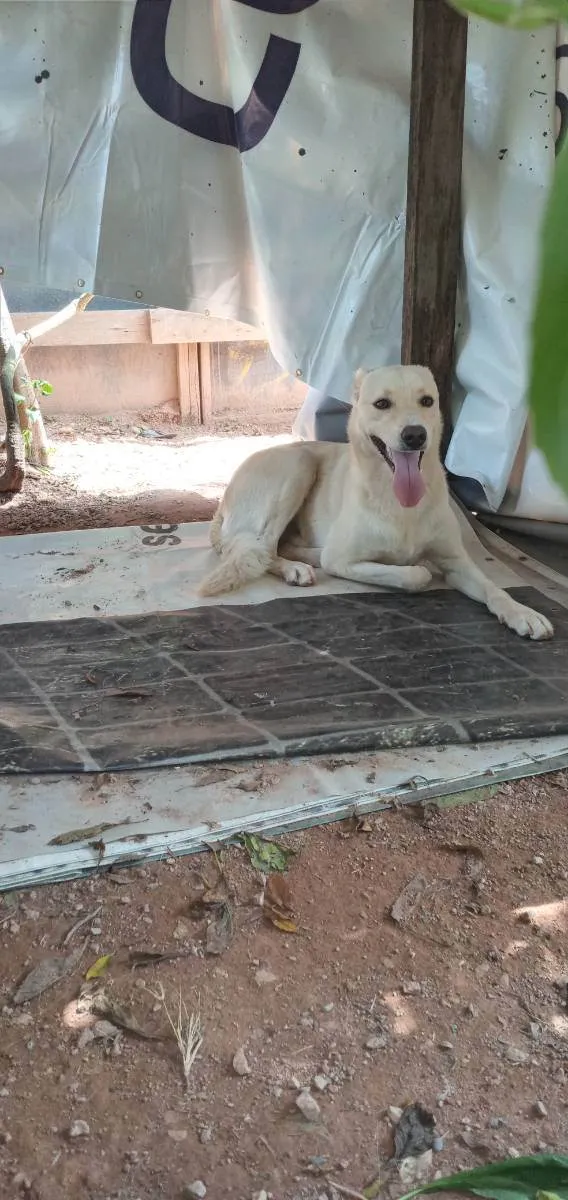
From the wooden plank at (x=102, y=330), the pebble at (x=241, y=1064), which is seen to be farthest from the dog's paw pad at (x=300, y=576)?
the wooden plank at (x=102, y=330)

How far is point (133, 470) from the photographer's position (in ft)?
20.6

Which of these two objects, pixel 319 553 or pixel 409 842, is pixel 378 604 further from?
pixel 409 842

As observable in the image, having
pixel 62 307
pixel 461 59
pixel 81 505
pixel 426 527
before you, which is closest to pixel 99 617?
pixel 426 527

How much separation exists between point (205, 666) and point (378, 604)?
826mm

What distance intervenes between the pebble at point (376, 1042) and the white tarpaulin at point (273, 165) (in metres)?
2.68

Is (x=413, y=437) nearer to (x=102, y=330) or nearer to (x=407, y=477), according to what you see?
(x=407, y=477)

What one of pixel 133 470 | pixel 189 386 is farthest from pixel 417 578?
pixel 189 386

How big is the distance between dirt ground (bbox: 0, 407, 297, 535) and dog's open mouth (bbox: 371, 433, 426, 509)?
193 cm

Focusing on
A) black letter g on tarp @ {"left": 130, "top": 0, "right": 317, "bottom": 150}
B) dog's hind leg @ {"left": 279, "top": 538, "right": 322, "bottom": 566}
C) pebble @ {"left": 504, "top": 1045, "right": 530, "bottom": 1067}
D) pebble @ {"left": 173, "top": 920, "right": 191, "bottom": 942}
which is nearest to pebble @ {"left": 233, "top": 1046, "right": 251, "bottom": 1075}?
pebble @ {"left": 173, "top": 920, "right": 191, "bottom": 942}

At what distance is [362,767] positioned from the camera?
2.44 m

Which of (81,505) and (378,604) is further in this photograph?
(81,505)

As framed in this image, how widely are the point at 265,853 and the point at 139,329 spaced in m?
5.62

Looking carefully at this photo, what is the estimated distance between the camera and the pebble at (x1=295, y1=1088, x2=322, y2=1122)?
149cm

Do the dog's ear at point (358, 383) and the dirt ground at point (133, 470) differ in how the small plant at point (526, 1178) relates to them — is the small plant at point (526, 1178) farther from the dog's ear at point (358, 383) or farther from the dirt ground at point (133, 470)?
the dirt ground at point (133, 470)
